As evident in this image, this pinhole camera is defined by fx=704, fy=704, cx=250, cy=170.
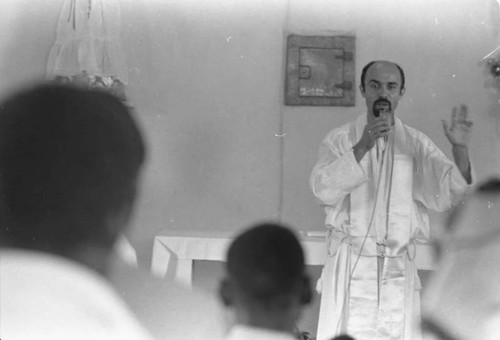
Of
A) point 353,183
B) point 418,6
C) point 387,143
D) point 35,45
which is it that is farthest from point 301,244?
point 35,45

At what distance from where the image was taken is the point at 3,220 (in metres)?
1.48

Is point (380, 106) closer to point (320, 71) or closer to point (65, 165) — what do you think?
point (320, 71)

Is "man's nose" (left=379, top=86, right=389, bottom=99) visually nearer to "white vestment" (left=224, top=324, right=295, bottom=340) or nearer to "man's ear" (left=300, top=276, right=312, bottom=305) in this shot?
"man's ear" (left=300, top=276, right=312, bottom=305)

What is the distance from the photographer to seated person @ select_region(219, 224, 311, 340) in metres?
1.44

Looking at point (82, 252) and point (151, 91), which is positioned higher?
point (151, 91)

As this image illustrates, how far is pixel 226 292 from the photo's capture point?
1.48 m

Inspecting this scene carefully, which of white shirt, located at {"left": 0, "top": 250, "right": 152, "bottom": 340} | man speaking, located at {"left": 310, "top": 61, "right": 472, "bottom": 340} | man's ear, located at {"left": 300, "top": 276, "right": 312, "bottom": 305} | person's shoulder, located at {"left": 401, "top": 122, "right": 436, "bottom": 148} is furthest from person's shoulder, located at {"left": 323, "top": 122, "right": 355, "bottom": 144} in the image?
white shirt, located at {"left": 0, "top": 250, "right": 152, "bottom": 340}

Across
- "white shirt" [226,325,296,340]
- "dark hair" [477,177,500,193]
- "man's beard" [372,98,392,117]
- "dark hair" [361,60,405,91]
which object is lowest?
"white shirt" [226,325,296,340]

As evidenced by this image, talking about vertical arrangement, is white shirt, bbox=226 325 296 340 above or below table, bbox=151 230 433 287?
below

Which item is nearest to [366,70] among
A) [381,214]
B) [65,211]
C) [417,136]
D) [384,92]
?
[384,92]

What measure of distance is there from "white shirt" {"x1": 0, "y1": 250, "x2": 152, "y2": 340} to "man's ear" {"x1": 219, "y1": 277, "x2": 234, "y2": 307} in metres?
0.19

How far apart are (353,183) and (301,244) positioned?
0.18 meters

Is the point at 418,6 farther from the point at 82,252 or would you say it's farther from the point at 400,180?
the point at 82,252

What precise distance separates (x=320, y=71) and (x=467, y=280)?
0.57 metres
